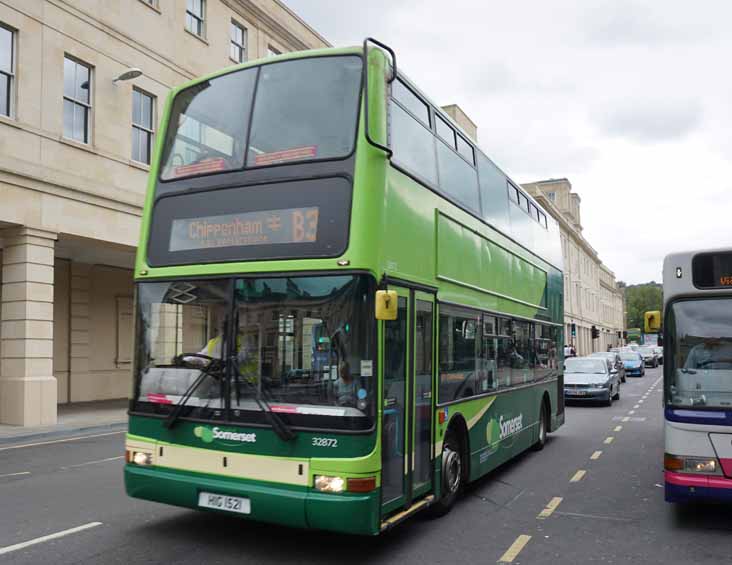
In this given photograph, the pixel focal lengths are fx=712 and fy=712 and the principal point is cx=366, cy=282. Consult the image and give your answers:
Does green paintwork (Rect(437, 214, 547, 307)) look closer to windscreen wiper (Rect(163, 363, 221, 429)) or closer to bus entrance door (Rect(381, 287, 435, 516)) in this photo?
bus entrance door (Rect(381, 287, 435, 516))

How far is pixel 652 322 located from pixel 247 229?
16.2 ft

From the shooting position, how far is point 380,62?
6.12m

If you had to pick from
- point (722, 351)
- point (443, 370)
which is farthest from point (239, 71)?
point (722, 351)

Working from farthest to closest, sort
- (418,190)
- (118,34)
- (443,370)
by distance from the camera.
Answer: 1. (118,34)
2. (443,370)
3. (418,190)

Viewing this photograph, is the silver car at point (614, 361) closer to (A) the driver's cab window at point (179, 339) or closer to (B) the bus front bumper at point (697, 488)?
(B) the bus front bumper at point (697, 488)

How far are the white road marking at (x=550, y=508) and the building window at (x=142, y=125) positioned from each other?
15.2 metres

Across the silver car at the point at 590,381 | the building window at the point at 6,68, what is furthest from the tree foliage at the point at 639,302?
the building window at the point at 6,68

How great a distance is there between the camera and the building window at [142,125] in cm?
1959

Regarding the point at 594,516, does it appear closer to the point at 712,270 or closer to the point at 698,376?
the point at 698,376

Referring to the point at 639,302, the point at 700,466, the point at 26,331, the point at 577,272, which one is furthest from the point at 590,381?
the point at 639,302

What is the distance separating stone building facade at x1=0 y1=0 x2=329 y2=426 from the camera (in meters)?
16.0

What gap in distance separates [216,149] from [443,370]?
3.11m

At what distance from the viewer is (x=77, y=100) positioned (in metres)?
17.7

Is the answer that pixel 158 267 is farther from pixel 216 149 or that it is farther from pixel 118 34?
pixel 118 34
